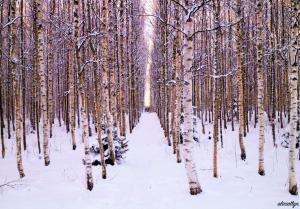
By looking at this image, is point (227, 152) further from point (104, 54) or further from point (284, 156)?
point (104, 54)

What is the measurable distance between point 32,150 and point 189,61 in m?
11.4

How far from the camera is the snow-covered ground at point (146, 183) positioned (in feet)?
22.4

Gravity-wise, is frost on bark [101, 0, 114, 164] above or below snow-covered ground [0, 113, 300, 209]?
above

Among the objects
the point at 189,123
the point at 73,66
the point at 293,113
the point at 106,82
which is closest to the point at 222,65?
the point at 73,66

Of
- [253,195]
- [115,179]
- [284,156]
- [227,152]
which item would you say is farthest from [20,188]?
[284,156]

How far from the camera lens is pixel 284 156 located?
13.2 meters

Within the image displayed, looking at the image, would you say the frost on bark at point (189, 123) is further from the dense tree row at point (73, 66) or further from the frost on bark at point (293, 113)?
the dense tree row at point (73, 66)

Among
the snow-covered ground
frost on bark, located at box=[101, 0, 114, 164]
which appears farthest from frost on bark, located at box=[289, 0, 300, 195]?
frost on bark, located at box=[101, 0, 114, 164]

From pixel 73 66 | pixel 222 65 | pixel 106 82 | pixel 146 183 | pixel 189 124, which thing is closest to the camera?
pixel 189 124

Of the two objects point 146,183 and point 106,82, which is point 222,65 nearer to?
point 106,82

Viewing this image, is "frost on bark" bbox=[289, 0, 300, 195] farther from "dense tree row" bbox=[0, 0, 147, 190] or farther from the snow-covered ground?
"dense tree row" bbox=[0, 0, 147, 190]

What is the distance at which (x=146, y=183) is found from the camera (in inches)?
348

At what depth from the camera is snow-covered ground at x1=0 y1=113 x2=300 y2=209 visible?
6832 millimetres

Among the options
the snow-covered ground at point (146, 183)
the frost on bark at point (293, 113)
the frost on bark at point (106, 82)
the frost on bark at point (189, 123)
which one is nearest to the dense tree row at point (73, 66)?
the frost on bark at point (106, 82)
